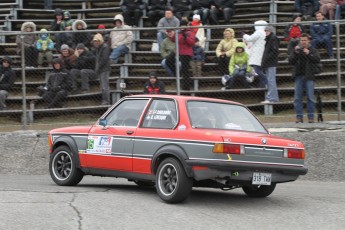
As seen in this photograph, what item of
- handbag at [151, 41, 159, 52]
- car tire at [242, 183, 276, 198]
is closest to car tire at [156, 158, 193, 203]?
car tire at [242, 183, 276, 198]

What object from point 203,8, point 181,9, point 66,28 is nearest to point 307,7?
point 203,8

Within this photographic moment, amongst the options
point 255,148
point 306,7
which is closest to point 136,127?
point 255,148

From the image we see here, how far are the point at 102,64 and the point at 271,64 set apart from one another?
3513mm

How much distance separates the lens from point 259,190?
12320mm

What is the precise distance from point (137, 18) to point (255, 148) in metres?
12.3

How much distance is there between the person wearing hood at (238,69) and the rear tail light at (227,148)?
614 centimetres

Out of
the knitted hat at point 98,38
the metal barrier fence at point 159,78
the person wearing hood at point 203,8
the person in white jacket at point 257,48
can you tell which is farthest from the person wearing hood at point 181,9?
the person in white jacket at point 257,48

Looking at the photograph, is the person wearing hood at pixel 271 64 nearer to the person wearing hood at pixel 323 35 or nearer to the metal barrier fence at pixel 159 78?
the metal barrier fence at pixel 159 78

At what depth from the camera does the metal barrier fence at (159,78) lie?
54.9ft

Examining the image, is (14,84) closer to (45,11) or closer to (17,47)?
(17,47)

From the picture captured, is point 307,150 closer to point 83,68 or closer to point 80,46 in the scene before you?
point 83,68

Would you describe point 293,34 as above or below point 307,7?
below

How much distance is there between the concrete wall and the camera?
51.9 ft

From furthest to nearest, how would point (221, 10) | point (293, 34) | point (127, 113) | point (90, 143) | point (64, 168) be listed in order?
point (221, 10)
point (293, 34)
point (64, 168)
point (90, 143)
point (127, 113)
